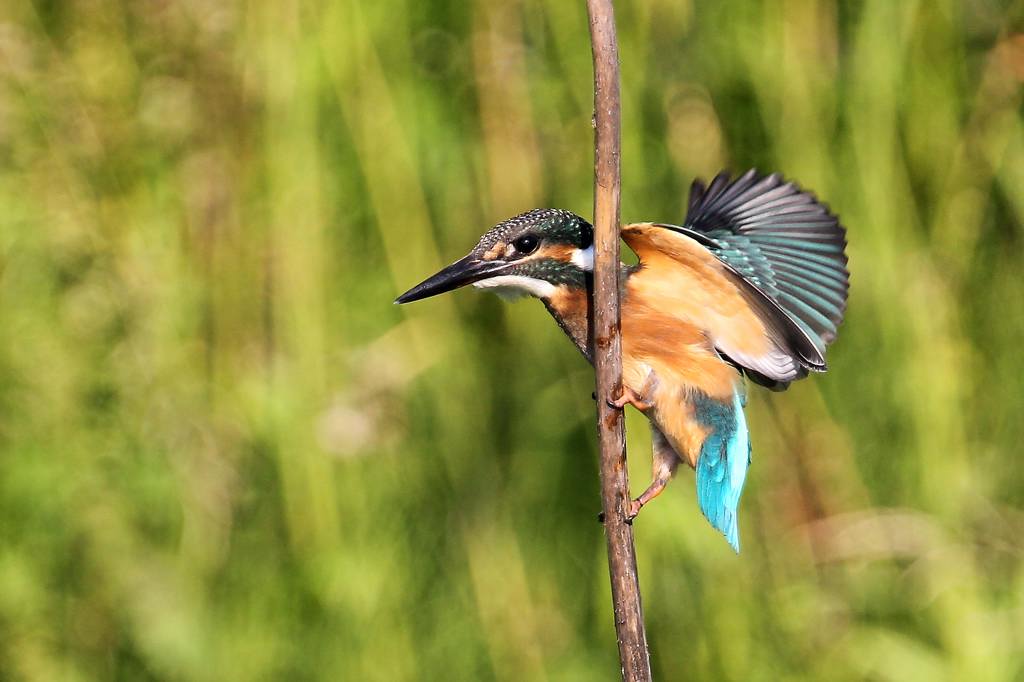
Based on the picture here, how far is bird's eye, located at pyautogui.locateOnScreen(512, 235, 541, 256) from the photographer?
4.86 ft

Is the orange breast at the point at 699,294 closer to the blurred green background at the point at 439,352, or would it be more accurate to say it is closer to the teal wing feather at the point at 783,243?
the teal wing feather at the point at 783,243

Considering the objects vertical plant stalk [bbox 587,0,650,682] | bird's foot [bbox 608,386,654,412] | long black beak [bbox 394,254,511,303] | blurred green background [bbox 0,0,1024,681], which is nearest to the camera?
vertical plant stalk [bbox 587,0,650,682]

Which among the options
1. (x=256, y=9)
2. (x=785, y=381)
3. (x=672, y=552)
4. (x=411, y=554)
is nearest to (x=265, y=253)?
(x=256, y=9)

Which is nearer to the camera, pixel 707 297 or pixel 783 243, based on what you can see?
pixel 707 297

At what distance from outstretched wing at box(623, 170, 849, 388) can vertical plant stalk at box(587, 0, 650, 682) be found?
0.24m

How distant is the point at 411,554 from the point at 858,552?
0.80 meters

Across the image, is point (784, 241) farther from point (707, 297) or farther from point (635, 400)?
point (635, 400)

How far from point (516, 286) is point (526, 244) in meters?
0.06

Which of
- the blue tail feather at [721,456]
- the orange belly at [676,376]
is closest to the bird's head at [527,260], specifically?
the orange belly at [676,376]

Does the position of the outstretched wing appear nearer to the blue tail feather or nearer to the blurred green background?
the blue tail feather

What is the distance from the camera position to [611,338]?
118 centimetres

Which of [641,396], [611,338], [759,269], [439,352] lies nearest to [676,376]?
[641,396]

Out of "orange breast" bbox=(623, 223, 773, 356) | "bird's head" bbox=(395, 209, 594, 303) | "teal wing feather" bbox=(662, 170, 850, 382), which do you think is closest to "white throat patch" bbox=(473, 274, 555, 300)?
"bird's head" bbox=(395, 209, 594, 303)

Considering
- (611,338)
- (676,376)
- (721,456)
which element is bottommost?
(721,456)
